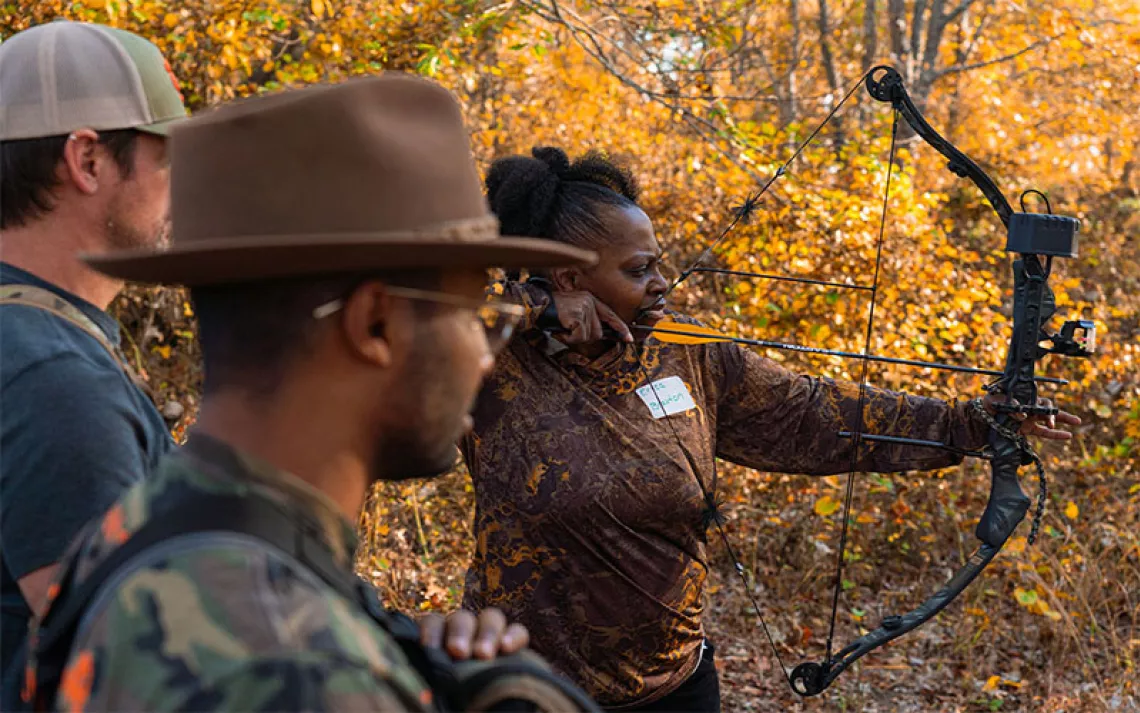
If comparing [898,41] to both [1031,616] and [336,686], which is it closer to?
[1031,616]

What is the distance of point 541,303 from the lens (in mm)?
2607

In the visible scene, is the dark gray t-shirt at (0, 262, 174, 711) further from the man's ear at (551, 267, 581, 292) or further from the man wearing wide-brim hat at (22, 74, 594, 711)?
the man's ear at (551, 267, 581, 292)

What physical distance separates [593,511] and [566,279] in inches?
23.2

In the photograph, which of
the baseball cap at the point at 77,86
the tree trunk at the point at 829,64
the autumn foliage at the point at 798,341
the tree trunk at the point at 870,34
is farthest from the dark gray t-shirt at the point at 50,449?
the tree trunk at the point at 870,34

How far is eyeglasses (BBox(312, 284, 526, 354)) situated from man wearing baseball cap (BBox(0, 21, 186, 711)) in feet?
1.84

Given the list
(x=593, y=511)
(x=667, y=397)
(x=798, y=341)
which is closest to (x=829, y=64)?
(x=798, y=341)

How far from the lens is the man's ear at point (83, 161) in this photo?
5.91 ft

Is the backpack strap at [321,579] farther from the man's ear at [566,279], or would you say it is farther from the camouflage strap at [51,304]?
the man's ear at [566,279]

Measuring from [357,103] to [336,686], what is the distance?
0.57 m

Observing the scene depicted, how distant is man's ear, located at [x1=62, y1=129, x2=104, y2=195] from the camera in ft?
5.91

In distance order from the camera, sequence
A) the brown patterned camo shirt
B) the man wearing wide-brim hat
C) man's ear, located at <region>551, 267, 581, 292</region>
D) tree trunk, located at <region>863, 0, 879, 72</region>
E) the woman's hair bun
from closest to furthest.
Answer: the man wearing wide-brim hat < the brown patterned camo shirt < man's ear, located at <region>551, 267, 581, 292</region> < the woman's hair bun < tree trunk, located at <region>863, 0, 879, 72</region>

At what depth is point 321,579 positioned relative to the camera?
1.02 m

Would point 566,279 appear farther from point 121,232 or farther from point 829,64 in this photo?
Answer: point 829,64

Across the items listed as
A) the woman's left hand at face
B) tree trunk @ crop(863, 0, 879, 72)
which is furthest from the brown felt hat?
tree trunk @ crop(863, 0, 879, 72)
